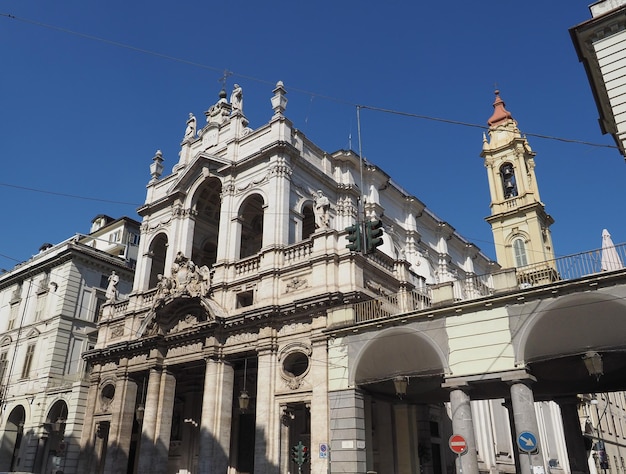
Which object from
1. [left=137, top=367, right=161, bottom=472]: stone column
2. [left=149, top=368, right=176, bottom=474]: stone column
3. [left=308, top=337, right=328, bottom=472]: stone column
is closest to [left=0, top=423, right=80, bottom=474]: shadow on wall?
[left=137, top=367, right=161, bottom=472]: stone column

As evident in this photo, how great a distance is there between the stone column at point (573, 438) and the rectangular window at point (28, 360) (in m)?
33.9

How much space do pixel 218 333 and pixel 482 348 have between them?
13.2m

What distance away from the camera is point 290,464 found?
22406mm

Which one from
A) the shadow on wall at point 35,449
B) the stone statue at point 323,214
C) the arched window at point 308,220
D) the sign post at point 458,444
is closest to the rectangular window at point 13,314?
the shadow on wall at point 35,449

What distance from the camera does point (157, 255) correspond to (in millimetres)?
34750

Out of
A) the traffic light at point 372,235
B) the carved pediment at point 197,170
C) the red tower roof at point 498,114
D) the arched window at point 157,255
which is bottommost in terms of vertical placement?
the traffic light at point 372,235

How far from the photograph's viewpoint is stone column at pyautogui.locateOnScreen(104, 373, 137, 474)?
27.0m

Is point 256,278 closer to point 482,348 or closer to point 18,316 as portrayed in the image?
point 482,348

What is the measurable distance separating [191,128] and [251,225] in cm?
876

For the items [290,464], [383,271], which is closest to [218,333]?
[290,464]

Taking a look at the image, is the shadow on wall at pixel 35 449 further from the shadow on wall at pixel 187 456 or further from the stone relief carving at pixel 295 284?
the stone relief carving at pixel 295 284

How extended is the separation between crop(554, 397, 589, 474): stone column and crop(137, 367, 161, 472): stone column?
19.0 m

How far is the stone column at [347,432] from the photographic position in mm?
17781

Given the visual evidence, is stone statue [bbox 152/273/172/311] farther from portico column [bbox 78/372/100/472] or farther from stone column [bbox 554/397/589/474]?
stone column [bbox 554/397/589/474]
